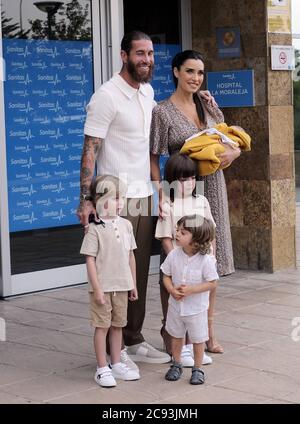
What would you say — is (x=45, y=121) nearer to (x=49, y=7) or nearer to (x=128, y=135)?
(x=49, y=7)

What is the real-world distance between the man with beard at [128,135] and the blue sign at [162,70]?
131 inches

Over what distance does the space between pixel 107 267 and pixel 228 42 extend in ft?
14.1

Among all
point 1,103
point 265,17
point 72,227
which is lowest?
point 72,227

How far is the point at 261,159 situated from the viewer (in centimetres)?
876

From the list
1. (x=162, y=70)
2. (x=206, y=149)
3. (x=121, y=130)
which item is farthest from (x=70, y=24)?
(x=206, y=149)

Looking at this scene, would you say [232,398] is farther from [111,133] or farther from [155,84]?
[155,84]

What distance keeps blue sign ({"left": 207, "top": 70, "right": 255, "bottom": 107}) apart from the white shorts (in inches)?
152

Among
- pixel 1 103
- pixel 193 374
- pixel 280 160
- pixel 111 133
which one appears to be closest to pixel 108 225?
pixel 111 133

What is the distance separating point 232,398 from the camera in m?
4.94

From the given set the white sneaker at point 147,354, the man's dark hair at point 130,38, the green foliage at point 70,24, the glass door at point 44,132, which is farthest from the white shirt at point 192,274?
the green foliage at point 70,24

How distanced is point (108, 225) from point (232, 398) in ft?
3.92

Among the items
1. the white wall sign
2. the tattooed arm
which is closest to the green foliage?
the white wall sign

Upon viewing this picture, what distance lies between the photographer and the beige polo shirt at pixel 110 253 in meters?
5.27

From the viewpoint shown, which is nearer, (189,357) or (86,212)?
(86,212)
